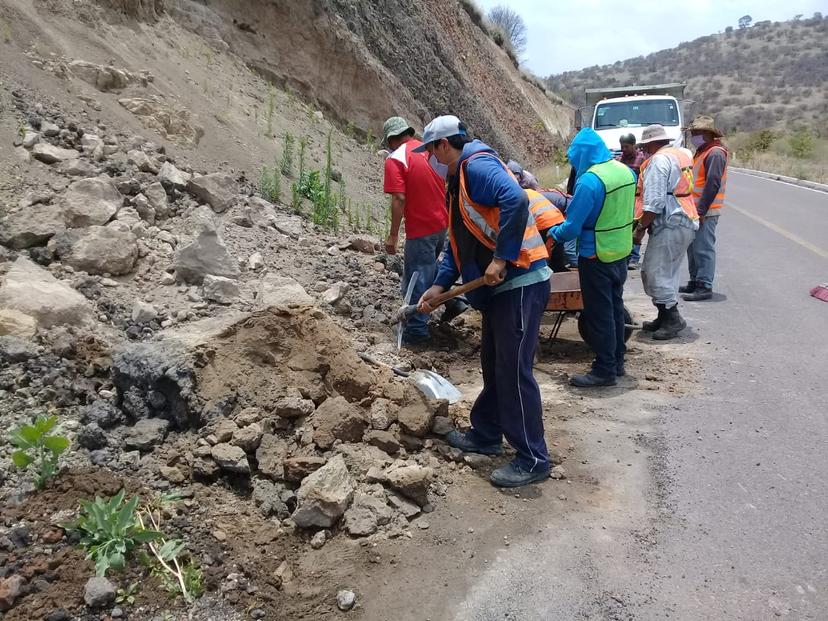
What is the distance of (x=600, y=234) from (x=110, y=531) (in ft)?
11.7

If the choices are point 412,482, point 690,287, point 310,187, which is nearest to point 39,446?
point 412,482

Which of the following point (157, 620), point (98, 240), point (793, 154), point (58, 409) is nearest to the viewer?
point (157, 620)

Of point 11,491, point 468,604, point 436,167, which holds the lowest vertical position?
point 468,604

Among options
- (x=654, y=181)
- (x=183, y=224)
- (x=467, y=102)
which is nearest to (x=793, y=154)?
(x=467, y=102)

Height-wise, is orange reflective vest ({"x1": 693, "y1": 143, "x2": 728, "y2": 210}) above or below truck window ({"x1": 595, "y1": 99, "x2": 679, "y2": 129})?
below

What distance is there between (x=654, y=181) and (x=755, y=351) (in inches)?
64.2

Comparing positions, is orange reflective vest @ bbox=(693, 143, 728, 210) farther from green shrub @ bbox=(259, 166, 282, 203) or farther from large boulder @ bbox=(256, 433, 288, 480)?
large boulder @ bbox=(256, 433, 288, 480)

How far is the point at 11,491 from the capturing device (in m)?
3.05

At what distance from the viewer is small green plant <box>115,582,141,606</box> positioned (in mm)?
2604

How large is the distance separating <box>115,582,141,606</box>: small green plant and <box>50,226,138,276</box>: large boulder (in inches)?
117

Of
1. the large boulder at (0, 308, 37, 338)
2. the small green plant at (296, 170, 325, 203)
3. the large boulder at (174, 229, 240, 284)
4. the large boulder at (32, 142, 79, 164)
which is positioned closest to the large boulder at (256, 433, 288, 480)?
the large boulder at (0, 308, 37, 338)

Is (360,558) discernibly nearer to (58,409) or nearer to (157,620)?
(157,620)

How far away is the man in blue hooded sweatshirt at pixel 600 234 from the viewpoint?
15.3 ft

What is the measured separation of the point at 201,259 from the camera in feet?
17.3
